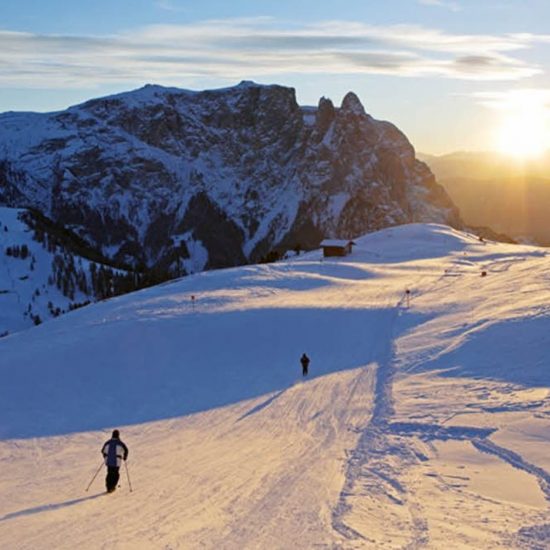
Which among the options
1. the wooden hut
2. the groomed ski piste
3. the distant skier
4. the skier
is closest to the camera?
the groomed ski piste

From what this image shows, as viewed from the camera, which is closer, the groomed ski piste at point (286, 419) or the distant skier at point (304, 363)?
the groomed ski piste at point (286, 419)

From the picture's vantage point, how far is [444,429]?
21.9m

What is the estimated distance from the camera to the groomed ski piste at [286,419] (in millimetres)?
14953

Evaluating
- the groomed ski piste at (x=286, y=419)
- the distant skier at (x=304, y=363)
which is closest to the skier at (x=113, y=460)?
the groomed ski piste at (x=286, y=419)

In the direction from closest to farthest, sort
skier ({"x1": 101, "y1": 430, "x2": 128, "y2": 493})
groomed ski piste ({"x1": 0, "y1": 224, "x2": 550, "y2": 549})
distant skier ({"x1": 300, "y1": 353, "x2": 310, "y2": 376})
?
1. groomed ski piste ({"x1": 0, "y1": 224, "x2": 550, "y2": 549})
2. skier ({"x1": 101, "y1": 430, "x2": 128, "y2": 493})
3. distant skier ({"x1": 300, "y1": 353, "x2": 310, "y2": 376})

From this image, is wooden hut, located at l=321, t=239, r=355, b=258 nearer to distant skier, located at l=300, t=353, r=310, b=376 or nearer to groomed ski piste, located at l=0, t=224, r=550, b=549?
groomed ski piste, located at l=0, t=224, r=550, b=549

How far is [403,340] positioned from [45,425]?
1893 centimetres

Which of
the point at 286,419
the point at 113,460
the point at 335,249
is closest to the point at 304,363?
the point at 286,419

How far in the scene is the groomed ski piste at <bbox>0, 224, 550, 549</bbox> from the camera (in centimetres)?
1495

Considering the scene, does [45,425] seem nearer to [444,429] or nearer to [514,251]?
[444,429]

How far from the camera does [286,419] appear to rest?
87.5ft

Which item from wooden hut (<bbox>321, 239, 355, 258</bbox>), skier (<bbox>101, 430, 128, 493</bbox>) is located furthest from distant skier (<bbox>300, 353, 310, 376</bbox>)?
wooden hut (<bbox>321, 239, 355, 258</bbox>)

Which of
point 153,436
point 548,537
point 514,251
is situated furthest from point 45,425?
point 514,251

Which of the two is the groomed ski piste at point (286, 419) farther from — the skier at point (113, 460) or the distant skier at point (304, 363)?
the distant skier at point (304, 363)
